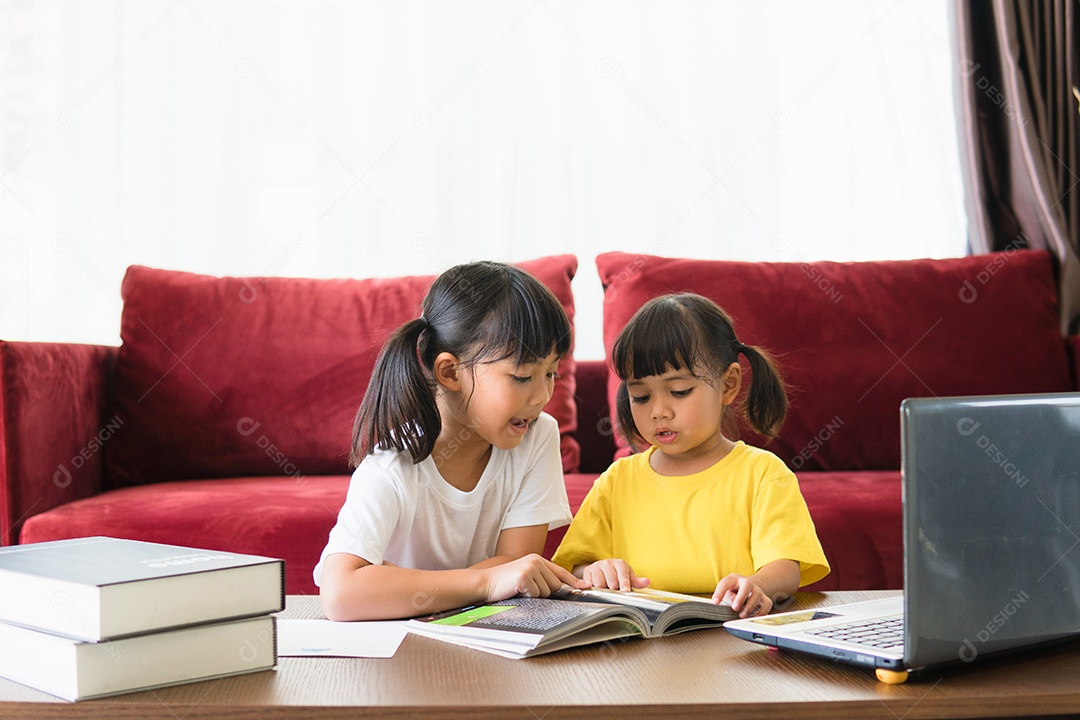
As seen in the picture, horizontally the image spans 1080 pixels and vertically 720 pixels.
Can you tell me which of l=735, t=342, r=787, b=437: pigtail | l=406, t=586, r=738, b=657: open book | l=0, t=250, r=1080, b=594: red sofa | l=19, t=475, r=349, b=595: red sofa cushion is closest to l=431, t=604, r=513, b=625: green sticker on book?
l=406, t=586, r=738, b=657: open book

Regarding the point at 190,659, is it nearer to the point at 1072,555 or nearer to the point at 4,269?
the point at 1072,555

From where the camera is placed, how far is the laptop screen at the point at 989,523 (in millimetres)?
723

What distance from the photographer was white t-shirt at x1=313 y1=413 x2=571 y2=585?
1.28 metres

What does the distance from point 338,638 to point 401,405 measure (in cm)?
43

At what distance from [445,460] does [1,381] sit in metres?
0.96

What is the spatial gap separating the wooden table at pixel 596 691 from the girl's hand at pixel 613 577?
30cm

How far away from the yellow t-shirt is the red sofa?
24.5 inches

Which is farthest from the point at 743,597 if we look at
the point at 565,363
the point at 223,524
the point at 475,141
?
the point at 475,141

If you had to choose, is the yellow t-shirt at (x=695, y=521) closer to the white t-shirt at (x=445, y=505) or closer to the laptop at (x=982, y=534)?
the white t-shirt at (x=445, y=505)

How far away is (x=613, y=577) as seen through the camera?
118 centimetres

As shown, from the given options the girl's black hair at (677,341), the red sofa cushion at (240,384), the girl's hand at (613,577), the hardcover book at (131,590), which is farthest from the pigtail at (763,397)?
the hardcover book at (131,590)

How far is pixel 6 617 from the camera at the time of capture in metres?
0.83

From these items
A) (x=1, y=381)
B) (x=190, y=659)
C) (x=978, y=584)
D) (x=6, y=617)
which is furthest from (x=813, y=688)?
(x=1, y=381)

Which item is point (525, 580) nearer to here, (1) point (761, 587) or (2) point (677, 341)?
(1) point (761, 587)
